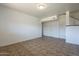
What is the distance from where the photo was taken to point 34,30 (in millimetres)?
3289

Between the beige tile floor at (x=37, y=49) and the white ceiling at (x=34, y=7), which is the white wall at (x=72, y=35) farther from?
the white ceiling at (x=34, y=7)

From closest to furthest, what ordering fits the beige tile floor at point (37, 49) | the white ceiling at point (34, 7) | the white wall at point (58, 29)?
the white ceiling at point (34, 7) → the beige tile floor at point (37, 49) → the white wall at point (58, 29)

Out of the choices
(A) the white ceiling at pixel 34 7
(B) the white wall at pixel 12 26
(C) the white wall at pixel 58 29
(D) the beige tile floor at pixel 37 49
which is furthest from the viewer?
(C) the white wall at pixel 58 29

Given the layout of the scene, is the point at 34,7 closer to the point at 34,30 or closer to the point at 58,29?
the point at 34,30

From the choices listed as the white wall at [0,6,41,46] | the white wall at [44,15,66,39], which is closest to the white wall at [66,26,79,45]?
the white wall at [44,15,66,39]

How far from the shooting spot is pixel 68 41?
3344mm

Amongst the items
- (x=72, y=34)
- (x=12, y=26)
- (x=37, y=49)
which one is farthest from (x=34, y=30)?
(x=72, y=34)

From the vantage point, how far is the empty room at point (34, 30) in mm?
2322

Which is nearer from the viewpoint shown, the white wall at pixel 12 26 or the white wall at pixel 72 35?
the white wall at pixel 12 26

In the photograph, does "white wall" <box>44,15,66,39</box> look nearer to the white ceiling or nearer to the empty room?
the empty room

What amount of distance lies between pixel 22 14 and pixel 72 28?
73.2 inches

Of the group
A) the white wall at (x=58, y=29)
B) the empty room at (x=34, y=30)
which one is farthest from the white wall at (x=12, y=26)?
the white wall at (x=58, y=29)

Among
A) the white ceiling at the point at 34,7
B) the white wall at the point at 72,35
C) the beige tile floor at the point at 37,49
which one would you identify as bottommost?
the beige tile floor at the point at 37,49

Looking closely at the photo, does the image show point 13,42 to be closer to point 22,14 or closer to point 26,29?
point 26,29
